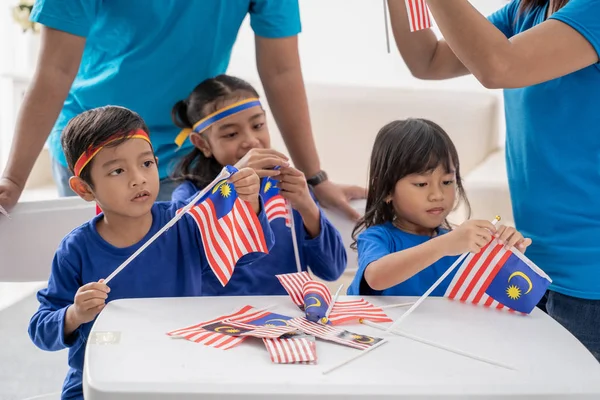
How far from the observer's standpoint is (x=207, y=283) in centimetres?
177

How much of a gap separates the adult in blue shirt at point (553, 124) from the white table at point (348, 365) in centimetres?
18

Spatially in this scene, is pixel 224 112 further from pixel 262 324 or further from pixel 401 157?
pixel 262 324

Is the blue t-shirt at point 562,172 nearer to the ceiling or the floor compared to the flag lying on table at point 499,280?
nearer to the ceiling

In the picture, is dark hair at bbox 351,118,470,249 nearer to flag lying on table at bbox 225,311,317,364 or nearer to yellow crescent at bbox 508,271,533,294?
yellow crescent at bbox 508,271,533,294

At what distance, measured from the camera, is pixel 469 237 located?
1350 millimetres

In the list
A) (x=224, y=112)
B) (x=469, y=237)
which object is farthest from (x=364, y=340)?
(x=224, y=112)

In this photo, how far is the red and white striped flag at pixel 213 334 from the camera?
3.78ft

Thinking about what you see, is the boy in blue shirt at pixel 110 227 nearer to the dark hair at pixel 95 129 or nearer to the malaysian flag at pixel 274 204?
the dark hair at pixel 95 129

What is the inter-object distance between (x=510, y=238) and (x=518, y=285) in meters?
0.09

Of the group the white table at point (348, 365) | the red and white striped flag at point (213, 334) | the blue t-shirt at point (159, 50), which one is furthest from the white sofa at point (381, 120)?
the red and white striped flag at point (213, 334)

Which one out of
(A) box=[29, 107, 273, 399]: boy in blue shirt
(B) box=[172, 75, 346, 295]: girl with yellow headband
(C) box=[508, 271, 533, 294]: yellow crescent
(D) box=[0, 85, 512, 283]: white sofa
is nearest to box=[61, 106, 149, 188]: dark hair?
(A) box=[29, 107, 273, 399]: boy in blue shirt

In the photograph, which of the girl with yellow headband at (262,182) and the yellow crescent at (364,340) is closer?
the yellow crescent at (364,340)

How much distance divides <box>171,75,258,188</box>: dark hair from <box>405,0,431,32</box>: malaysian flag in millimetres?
534

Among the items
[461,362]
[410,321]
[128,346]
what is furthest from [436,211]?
[128,346]
